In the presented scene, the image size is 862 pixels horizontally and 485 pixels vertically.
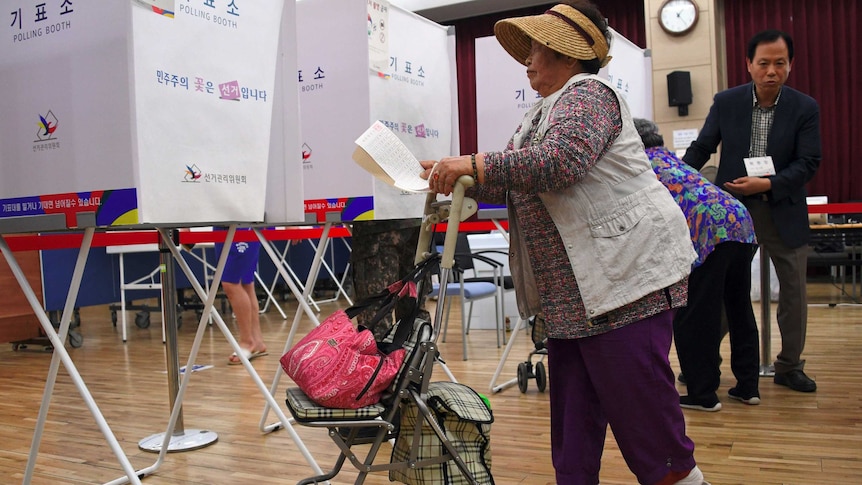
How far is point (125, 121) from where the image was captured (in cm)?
198

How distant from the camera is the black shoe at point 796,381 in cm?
351

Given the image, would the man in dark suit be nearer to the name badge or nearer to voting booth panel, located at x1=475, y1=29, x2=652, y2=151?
the name badge

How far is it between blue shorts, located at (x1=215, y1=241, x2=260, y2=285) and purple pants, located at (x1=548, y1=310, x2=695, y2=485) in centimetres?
348

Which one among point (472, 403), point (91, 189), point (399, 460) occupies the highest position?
point (91, 189)

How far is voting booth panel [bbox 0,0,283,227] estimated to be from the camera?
1.98 metres

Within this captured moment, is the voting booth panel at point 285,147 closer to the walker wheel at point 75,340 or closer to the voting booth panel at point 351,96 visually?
the voting booth panel at point 351,96

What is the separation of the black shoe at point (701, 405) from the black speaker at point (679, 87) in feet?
20.2

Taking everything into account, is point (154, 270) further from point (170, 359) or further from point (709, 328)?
point (709, 328)

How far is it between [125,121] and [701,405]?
2568 mm

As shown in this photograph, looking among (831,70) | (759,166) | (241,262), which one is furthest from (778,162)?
(831,70)

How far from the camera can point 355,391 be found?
166cm

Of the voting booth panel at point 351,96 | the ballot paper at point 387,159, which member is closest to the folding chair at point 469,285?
the voting booth panel at point 351,96

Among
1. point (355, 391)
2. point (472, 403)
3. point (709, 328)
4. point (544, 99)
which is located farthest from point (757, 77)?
point (355, 391)

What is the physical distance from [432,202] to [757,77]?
7.56 ft
